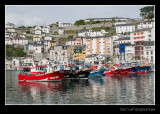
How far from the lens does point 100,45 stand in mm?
90875

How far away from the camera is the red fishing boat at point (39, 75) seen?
42.4m

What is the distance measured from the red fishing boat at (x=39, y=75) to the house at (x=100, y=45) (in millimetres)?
46337

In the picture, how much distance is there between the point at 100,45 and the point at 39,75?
5040 cm

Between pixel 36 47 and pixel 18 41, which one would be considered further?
pixel 18 41

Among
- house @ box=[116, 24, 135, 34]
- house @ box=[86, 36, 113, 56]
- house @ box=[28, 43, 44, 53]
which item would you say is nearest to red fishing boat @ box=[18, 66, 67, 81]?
house @ box=[86, 36, 113, 56]

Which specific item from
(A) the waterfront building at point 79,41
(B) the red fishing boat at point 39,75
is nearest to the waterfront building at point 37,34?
(A) the waterfront building at point 79,41

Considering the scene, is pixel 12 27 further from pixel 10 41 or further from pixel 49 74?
pixel 49 74

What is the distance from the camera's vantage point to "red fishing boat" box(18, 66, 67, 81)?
1670 inches

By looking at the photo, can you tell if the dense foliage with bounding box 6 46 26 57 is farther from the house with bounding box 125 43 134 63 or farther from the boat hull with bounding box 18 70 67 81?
the boat hull with bounding box 18 70 67 81

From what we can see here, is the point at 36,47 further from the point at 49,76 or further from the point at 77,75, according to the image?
the point at 49,76

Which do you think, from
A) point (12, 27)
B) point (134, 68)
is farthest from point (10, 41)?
point (134, 68)

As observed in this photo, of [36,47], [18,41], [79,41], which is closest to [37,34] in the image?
[18,41]

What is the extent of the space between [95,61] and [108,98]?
56.7 m
